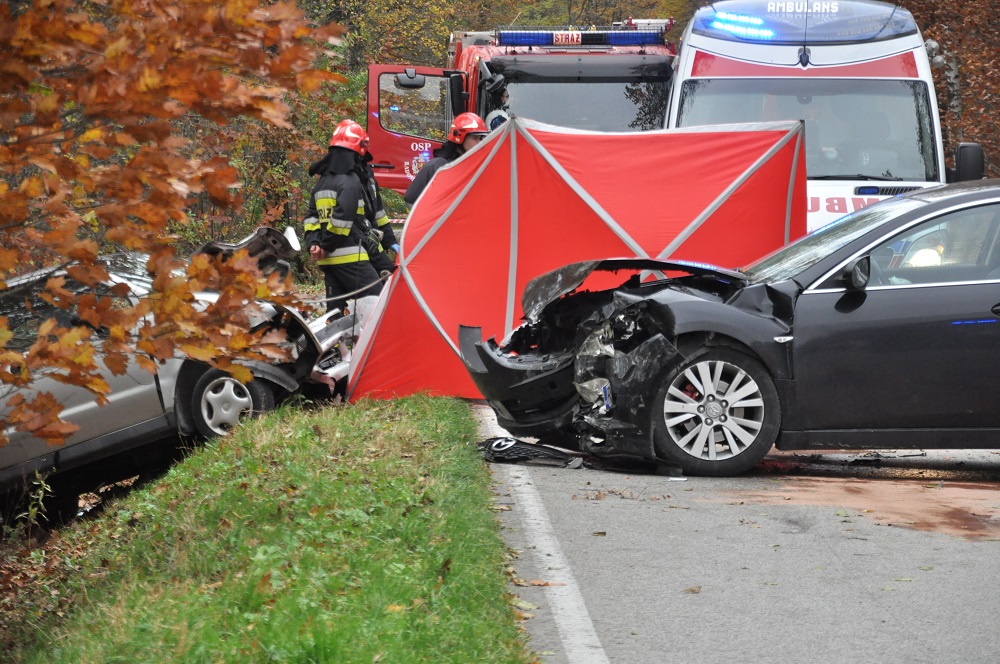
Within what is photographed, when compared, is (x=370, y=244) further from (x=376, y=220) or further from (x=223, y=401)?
(x=223, y=401)

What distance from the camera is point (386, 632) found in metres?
4.54

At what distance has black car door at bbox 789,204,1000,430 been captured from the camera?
24.7 ft

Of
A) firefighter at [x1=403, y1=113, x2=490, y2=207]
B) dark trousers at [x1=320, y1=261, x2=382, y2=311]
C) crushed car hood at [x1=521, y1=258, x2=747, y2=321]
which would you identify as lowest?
dark trousers at [x1=320, y1=261, x2=382, y2=311]

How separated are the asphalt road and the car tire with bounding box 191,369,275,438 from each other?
2133 millimetres

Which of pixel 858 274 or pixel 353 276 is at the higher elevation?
pixel 858 274

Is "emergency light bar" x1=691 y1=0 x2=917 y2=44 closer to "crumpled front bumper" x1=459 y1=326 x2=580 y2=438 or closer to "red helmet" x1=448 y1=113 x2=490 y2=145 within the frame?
"red helmet" x1=448 y1=113 x2=490 y2=145

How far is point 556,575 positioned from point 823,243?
3.49m

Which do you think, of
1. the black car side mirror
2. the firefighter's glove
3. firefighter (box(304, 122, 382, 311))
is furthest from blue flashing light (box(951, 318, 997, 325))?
the firefighter's glove

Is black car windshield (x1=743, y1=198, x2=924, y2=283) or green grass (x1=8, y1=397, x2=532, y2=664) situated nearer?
green grass (x1=8, y1=397, x2=532, y2=664)

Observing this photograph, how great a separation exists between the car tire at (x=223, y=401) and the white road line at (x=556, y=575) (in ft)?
7.01

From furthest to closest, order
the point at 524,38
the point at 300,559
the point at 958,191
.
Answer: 1. the point at 524,38
2. the point at 958,191
3. the point at 300,559

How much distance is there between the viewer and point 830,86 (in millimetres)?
12188

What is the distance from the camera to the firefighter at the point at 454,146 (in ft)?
41.8

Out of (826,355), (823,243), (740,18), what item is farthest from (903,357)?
(740,18)
